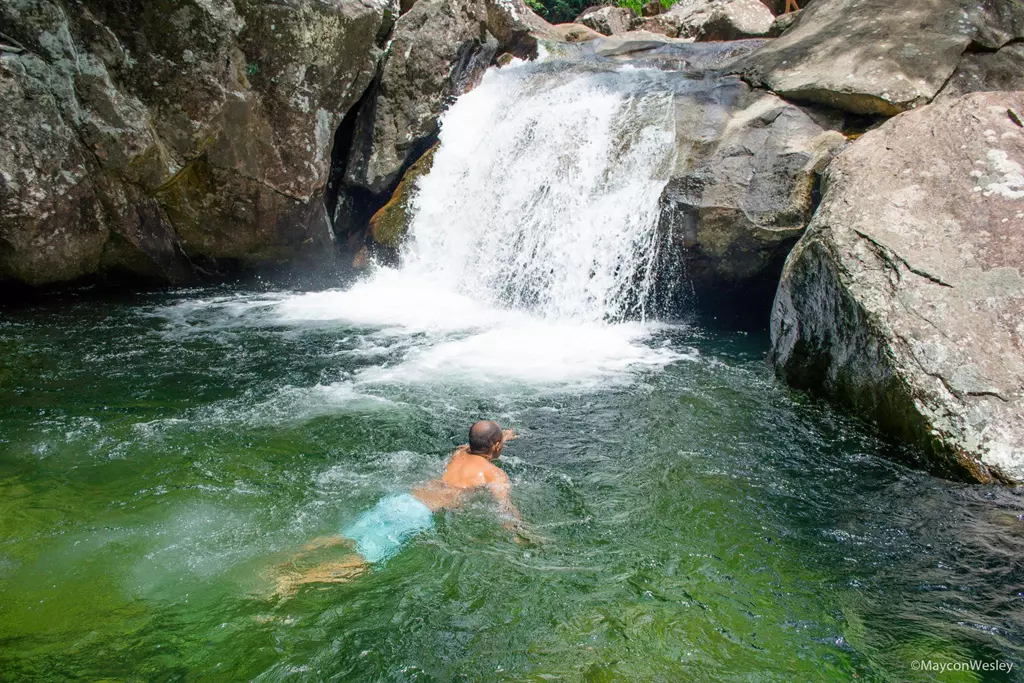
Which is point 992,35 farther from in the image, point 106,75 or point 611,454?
point 106,75

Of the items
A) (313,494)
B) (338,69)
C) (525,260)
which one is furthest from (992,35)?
(313,494)

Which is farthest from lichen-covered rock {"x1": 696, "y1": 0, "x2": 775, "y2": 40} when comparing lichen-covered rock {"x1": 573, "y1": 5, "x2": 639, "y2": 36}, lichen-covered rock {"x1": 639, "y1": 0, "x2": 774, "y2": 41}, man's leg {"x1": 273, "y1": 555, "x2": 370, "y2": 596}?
man's leg {"x1": 273, "y1": 555, "x2": 370, "y2": 596}

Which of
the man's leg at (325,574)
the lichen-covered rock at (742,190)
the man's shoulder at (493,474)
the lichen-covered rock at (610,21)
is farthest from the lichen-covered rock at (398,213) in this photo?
the lichen-covered rock at (610,21)

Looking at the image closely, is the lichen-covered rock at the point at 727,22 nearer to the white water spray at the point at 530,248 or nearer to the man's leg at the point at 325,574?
the white water spray at the point at 530,248

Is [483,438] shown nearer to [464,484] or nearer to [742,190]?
[464,484]

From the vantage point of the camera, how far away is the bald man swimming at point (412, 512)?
3.30 m

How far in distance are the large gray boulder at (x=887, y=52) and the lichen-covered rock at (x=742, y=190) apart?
0.32 metres

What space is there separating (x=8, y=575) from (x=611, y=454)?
11.0 feet

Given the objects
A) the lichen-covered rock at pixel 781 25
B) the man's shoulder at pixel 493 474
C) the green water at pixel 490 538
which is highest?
the lichen-covered rock at pixel 781 25

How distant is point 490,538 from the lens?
363 centimetres

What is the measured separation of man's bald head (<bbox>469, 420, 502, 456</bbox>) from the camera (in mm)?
4145

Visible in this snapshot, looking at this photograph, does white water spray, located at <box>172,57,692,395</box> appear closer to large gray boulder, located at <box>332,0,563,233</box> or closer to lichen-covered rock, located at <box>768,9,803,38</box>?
large gray boulder, located at <box>332,0,563,233</box>

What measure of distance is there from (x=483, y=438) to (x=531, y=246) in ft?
15.7

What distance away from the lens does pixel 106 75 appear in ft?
24.6
